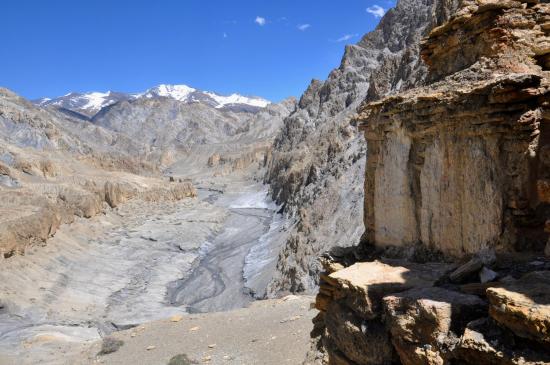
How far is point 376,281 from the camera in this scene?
289 inches

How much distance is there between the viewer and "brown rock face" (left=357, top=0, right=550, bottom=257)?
24.5ft

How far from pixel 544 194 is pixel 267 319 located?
11.9 m

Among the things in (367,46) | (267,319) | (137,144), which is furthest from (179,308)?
(137,144)

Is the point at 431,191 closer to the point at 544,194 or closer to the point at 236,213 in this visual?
the point at 544,194

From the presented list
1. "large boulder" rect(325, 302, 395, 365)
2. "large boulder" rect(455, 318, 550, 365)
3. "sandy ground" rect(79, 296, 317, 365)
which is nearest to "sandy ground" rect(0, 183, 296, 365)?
"sandy ground" rect(79, 296, 317, 365)

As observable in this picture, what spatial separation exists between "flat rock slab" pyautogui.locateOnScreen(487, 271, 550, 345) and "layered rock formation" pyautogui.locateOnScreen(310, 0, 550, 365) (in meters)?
0.01

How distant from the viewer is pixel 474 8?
9.51 meters

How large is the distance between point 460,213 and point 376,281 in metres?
2.20

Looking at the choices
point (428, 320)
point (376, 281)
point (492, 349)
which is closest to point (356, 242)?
point (376, 281)

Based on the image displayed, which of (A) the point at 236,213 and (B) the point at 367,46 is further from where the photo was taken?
(B) the point at 367,46

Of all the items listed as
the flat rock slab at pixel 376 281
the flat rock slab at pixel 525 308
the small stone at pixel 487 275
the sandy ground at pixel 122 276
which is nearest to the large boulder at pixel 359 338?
the flat rock slab at pixel 376 281

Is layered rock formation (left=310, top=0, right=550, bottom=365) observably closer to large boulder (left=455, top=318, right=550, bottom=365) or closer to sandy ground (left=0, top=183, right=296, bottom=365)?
large boulder (left=455, top=318, right=550, bottom=365)

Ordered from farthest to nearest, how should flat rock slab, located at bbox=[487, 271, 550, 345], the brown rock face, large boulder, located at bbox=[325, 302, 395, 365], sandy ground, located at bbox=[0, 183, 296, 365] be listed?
sandy ground, located at bbox=[0, 183, 296, 365], the brown rock face, large boulder, located at bbox=[325, 302, 395, 365], flat rock slab, located at bbox=[487, 271, 550, 345]

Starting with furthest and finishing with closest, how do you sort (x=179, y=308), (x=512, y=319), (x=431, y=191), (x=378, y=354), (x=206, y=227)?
(x=206, y=227) < (x=179, y=308) < (x=431, y=191) < (x=378, y=354) < (x=512, y=319)
